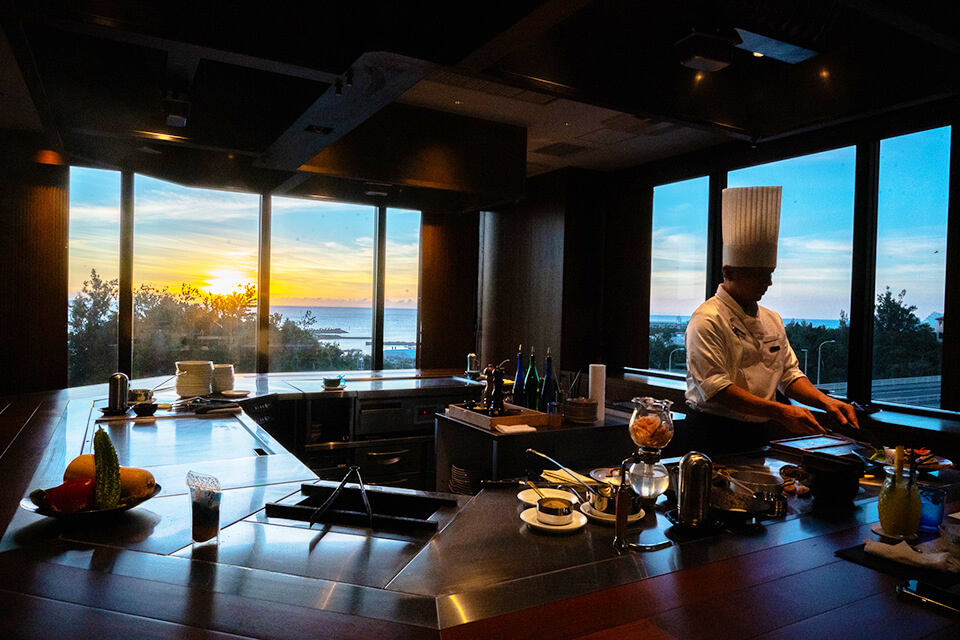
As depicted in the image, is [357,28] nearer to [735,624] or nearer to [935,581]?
[735,624]

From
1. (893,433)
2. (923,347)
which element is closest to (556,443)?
(893,433)

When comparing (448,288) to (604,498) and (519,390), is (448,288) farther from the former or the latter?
(604,498)

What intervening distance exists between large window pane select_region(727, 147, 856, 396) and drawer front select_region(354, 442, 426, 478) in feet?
9.52

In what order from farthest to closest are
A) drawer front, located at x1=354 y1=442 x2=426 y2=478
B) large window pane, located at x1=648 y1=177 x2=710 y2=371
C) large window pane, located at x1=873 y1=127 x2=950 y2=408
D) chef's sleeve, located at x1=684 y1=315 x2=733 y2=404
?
1. large window pane, located at x1=648 y1=177 x2=710 y2=371
2. drawer front, located at x1=354 y1=442 x2=426 y2=478
3. large window pane, located at x1=873 y1=127 x2=950 y2=408
4. chef's sleeve, located at x1=684 y1=315 x2=733 y2=404

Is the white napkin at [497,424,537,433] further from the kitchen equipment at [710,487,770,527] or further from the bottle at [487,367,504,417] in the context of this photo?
the kitchen equipment at [710,487,770,527]

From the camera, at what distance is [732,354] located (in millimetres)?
2760

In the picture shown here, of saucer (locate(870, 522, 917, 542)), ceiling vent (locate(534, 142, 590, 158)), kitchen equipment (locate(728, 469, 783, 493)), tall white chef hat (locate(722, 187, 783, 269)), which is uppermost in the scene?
ceiling vent (locate(534, 142, 590, 158))

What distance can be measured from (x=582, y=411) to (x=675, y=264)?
2.87 m

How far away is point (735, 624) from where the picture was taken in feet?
3.78

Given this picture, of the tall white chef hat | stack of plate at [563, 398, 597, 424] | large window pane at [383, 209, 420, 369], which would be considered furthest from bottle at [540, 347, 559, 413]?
large window pane at [383, 209, 420, 369]

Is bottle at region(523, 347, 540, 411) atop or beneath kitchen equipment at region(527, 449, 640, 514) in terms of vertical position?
atop

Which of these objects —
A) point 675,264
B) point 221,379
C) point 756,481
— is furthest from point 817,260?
point 221,379

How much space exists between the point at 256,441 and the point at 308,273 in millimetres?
3384

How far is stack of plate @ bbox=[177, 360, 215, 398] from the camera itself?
370cm
